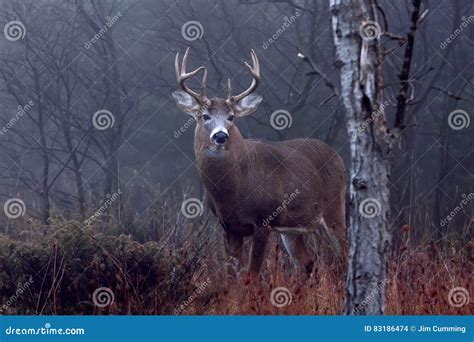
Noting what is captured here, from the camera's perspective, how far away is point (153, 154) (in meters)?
13.5

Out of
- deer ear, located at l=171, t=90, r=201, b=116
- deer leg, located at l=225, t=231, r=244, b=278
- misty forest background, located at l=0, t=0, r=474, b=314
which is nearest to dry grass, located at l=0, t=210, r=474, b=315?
deer leg, located at l=225, t=231, r=244, b=278

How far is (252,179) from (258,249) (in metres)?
0.84

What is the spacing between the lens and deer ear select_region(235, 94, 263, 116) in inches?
384

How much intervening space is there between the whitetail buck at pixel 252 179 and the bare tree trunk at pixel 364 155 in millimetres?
3180

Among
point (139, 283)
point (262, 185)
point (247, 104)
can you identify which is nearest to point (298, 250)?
point (262, 185)

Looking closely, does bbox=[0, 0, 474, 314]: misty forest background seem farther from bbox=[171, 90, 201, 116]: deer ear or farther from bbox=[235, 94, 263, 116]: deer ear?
bbox=[171, 90, 201, 116]: deer ear

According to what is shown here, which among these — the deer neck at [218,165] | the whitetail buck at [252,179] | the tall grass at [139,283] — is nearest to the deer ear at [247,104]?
the whitetail buck at [252,179]

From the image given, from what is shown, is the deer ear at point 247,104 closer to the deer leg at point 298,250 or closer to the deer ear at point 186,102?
the deer ear at point 186,102

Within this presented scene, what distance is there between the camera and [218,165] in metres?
9.70

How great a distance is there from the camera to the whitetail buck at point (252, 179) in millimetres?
9406

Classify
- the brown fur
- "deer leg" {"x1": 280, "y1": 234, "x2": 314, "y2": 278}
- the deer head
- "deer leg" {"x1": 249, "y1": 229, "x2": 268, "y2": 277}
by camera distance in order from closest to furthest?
"deer leg" {"x1": 249, "y1": 229, "x2": 268, "y2": 277} < the deer head < the brown fur < "deer leg" {"x1": 280, "y1": 234, "x2": 314, "y2": 278}

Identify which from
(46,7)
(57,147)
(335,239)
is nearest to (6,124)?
(57,147)

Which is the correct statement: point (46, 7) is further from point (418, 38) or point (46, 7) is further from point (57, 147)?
point (418, 38)

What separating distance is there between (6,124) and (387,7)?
5159mm
